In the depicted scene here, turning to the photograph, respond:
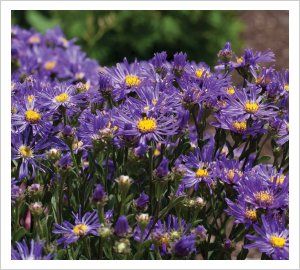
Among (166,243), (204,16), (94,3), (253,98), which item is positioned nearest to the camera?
(166,243)

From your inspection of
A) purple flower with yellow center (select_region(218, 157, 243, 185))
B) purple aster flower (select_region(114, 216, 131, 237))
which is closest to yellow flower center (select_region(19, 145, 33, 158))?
purple aster flower (select_region(114, 216, 131, 237))

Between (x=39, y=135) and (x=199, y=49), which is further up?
(x=199, y=49)

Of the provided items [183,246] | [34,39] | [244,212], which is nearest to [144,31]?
[34,39]

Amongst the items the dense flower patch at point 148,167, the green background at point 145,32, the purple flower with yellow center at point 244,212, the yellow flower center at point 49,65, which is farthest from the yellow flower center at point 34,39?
the purple flower with yellow center at point 244,212

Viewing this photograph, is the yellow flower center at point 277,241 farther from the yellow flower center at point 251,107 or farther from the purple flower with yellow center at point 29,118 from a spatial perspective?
the purple flower with yellow center at point 29,118

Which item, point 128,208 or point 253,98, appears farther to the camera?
point 253,98

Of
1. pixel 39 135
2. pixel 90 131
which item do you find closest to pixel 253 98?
pixel 90 131

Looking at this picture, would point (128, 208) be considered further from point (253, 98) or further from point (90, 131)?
point (253, 98)
